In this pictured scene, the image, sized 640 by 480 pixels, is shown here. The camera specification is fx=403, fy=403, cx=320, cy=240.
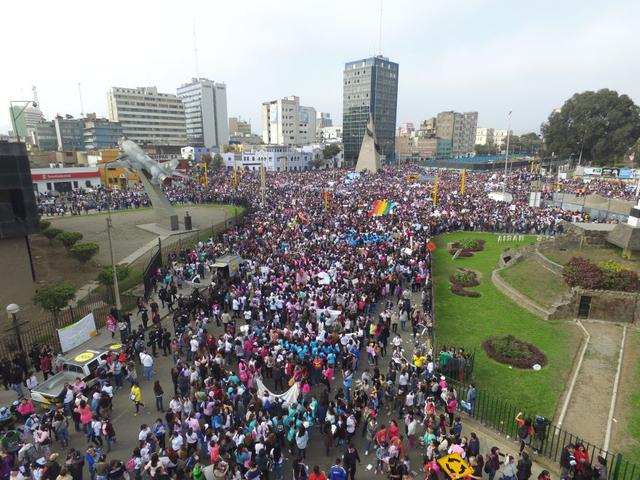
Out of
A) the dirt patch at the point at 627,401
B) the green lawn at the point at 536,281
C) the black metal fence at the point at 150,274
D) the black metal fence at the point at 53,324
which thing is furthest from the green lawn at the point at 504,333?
the black metal fence at the point at 53,324

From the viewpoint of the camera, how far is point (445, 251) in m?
31.9

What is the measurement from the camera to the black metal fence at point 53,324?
16.0m

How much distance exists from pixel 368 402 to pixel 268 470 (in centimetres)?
338

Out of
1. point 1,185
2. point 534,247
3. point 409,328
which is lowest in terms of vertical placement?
point 409,328

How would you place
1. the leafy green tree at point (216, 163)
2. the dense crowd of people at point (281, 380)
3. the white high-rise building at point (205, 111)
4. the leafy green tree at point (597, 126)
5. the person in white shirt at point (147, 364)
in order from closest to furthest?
the dense crowd of people at point (281, 380) → the person in white shirt at point (147, 364) → the leafy green tree at point (597, 126) → the leafy green tree at point (216, 163) → the white high-rise building at point (205, 111)

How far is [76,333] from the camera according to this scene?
16125 millimetres

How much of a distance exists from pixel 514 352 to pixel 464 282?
8.78 metres

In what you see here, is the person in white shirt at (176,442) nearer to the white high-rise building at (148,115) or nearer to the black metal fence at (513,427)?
the black metal fence at (513,427)

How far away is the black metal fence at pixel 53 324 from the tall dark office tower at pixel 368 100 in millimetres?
119685

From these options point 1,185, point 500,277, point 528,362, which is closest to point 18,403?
point 1,185

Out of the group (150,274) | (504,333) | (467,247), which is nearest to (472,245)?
(467,247)

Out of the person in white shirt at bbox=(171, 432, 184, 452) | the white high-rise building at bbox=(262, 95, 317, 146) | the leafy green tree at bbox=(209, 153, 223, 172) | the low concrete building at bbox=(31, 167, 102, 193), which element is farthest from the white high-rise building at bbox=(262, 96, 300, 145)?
the person in white shirt at bbox=(171, 432, 184, 452)

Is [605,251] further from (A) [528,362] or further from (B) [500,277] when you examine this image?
(A) [528,362]

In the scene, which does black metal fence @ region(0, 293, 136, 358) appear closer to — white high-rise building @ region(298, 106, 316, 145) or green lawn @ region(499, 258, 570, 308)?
green lawn @ region(499, 258, 570, 308)
